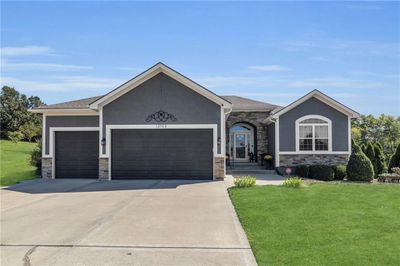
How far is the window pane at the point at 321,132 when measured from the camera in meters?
21.1

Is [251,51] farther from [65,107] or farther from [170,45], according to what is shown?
[65,107]

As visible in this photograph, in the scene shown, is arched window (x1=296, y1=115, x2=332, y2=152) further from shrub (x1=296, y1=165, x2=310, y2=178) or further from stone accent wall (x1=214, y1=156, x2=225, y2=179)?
stone accent wall (x1=214, y1=156, x2=225, y2=179)

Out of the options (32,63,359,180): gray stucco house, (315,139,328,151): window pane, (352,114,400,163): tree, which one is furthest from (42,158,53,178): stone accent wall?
(352,114,400,163): tree

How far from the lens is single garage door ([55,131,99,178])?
61.3 ft

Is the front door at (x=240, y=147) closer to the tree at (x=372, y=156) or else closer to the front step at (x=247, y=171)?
the front step at (x=247, y=171)

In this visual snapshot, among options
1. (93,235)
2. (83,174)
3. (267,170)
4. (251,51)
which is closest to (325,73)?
(251,51)

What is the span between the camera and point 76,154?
18.8 meters

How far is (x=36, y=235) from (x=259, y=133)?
718 inches

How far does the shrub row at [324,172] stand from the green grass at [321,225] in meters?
6.29

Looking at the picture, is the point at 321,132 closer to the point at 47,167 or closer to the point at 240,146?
the point at 240,146

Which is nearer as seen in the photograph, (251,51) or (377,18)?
(377,18)

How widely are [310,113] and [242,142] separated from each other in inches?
218

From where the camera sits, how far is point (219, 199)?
472 inches

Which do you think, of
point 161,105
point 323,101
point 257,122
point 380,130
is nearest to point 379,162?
point 323,101
